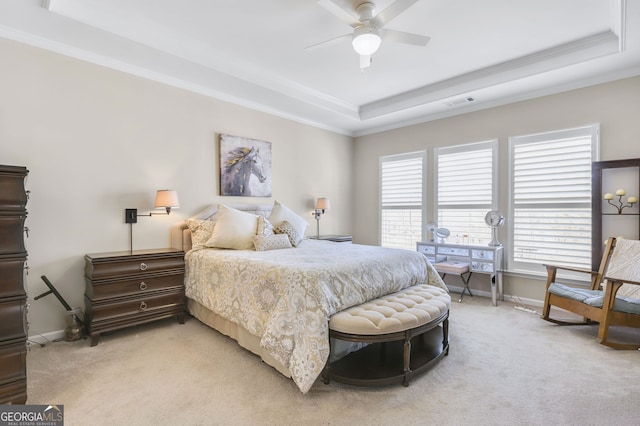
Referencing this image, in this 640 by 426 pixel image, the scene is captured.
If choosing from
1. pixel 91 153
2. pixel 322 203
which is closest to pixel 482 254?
pixel 322 203

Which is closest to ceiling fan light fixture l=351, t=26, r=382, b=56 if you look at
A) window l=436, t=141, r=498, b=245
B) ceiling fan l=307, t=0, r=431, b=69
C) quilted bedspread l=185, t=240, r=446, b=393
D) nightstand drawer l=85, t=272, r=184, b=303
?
ceiling fan l=307, t=0, r=431, b=69

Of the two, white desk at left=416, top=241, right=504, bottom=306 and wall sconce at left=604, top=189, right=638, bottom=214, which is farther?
white desk at left=416, top=241, right=504, bottom=306

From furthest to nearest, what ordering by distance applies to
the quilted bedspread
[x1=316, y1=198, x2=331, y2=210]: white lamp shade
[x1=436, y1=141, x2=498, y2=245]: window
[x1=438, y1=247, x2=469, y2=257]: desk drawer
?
1. [x1=316, y1=198, x2=331, y2=210]: white lamp shade
2. [x1=436, y1=141, x2=498, y2=245]: window
3. [x1=438, y1=247, x2=469, y2=257]: desk drawer
4. the quilted bedspread

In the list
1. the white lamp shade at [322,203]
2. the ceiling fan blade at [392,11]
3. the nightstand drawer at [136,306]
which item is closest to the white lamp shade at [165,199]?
the nightstand drawer at [136,306]

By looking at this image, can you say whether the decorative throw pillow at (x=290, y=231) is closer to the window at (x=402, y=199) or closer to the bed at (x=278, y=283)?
the bed at (x=278, y=283)

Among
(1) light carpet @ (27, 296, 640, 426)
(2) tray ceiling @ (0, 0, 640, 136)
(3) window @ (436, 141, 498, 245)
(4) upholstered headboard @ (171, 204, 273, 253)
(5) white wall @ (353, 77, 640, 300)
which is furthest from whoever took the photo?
(3) window @ (436, 141, 498, 245)

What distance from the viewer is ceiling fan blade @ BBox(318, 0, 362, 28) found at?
7.97 ft

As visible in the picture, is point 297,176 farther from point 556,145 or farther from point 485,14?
point 556,145

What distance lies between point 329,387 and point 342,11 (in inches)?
115

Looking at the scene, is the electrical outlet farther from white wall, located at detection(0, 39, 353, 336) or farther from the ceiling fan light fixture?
the ceiling fan light fixture

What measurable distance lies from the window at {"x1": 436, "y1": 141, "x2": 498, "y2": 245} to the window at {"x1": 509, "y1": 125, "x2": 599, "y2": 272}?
0.31 m

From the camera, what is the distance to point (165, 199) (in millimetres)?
3521

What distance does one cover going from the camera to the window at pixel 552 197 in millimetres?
3914

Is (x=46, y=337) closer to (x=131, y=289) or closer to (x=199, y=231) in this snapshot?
(x=131, y=289)
